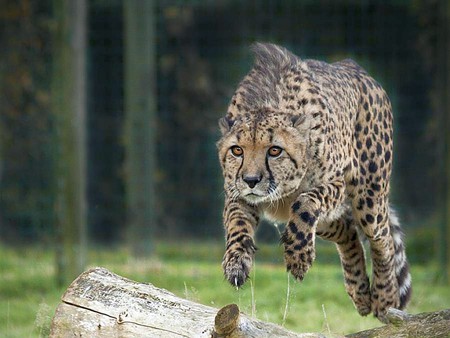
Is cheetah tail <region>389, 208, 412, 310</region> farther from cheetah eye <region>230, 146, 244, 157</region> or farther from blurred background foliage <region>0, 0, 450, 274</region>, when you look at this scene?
blurred background foliage <region>0, 0, 450, 274</region>

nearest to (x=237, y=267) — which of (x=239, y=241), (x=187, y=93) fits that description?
(x=239, y=241)

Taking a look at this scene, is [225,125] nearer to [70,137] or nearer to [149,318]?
[149,318]

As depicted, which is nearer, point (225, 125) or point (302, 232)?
point (302, 232)

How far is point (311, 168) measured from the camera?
178 inches

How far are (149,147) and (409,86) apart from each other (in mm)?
2046

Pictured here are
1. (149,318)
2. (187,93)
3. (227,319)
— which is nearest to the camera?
(227,319)

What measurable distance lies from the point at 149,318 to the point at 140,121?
4009 millimetres

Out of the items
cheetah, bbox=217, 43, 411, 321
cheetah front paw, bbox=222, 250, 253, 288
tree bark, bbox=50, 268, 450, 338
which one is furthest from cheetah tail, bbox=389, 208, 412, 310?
tree bark, bbox=50, 268, 450, 338

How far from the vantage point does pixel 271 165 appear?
427cm

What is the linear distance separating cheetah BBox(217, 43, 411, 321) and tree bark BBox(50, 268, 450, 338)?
402mm

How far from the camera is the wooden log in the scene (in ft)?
11.7

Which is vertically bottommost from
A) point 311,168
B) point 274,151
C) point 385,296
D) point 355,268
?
point 385,296

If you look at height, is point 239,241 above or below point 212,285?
above

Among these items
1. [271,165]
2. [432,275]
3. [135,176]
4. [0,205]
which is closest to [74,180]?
[135,176]
